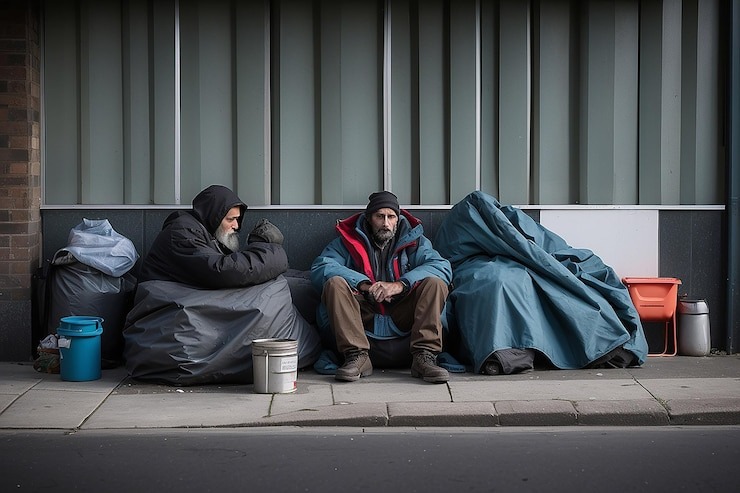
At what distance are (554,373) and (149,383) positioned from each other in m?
3.02

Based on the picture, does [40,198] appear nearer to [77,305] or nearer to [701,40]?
[77,305]

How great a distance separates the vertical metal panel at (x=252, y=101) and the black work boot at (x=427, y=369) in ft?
7.23

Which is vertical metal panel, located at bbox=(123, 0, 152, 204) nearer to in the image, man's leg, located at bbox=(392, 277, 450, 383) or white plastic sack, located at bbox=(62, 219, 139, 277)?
white plastic sack, located at bbox=(62, 219, 139, 277)

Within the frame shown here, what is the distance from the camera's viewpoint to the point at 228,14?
9109mm

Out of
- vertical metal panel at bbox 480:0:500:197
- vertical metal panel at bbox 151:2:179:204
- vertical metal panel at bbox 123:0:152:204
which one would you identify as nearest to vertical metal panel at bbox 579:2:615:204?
vertical metal panel at bbox 480:0:500:197

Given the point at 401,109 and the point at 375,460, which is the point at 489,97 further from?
the point at 375,460

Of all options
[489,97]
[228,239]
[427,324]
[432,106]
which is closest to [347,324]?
[427,324]

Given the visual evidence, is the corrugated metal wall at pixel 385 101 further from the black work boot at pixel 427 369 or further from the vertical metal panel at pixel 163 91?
the black work boot at pixel 427 369

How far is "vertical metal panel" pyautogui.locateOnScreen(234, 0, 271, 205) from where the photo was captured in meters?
9.09

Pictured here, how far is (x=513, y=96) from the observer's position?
9258 millimetres

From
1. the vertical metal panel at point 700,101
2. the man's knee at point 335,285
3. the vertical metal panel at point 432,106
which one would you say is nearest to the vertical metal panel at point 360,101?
the vertical metal panel at point 432,106

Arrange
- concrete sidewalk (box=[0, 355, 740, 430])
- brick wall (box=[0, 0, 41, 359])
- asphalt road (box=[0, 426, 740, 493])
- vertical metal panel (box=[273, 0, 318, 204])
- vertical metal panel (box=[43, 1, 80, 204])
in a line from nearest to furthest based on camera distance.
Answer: asphalt road (box=[0, 426, 740, 493])
concrete sidewalk (box=[0, 355, 740, 430])
brick wall (box=[0, 0, 41, 359])
vertical metal panel (box=[43, 1, 80, 204])
vertical metal panel (box=[273, 0, 318, 204])

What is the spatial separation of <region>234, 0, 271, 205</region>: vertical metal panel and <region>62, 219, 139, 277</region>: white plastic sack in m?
1.14

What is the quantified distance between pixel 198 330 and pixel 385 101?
9.11 ft
